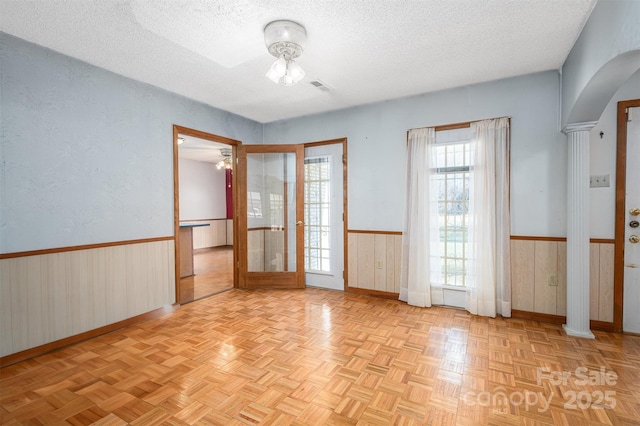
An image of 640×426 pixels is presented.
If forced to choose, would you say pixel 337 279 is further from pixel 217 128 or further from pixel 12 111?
pixel 12 111

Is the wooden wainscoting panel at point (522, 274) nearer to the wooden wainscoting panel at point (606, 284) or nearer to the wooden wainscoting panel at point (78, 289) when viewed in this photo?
the wooden wainscoting panel at point (606, 284)

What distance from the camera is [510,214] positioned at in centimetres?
326

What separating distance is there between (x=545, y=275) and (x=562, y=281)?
15 centimetres

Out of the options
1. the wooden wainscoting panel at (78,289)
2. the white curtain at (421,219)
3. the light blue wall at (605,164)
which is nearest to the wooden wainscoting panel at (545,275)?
the light blue wall at (605,164)

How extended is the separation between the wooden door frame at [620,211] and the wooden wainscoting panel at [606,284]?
0.11 feet

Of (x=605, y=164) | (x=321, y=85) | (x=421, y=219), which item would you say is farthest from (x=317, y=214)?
(x=605, y=164)

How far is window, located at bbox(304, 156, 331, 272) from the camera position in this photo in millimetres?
4496

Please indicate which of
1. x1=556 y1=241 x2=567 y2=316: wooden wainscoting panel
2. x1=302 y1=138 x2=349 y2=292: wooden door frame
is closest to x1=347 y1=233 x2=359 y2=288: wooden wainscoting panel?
x1=302 y1=138 x2=349 y2=292: wooden door frame

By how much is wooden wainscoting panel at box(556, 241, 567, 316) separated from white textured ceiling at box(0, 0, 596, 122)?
1.86 metres

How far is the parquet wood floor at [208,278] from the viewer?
427 cm

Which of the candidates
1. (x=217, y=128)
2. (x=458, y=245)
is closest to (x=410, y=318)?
(x=458, y=245)

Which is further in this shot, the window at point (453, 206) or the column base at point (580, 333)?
the window at point (453, 206)

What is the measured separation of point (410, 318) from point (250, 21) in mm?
3170

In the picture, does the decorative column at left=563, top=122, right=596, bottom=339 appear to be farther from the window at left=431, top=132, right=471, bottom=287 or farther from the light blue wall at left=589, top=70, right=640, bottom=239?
the window at left=431, top=132, right=471, bottom=287
